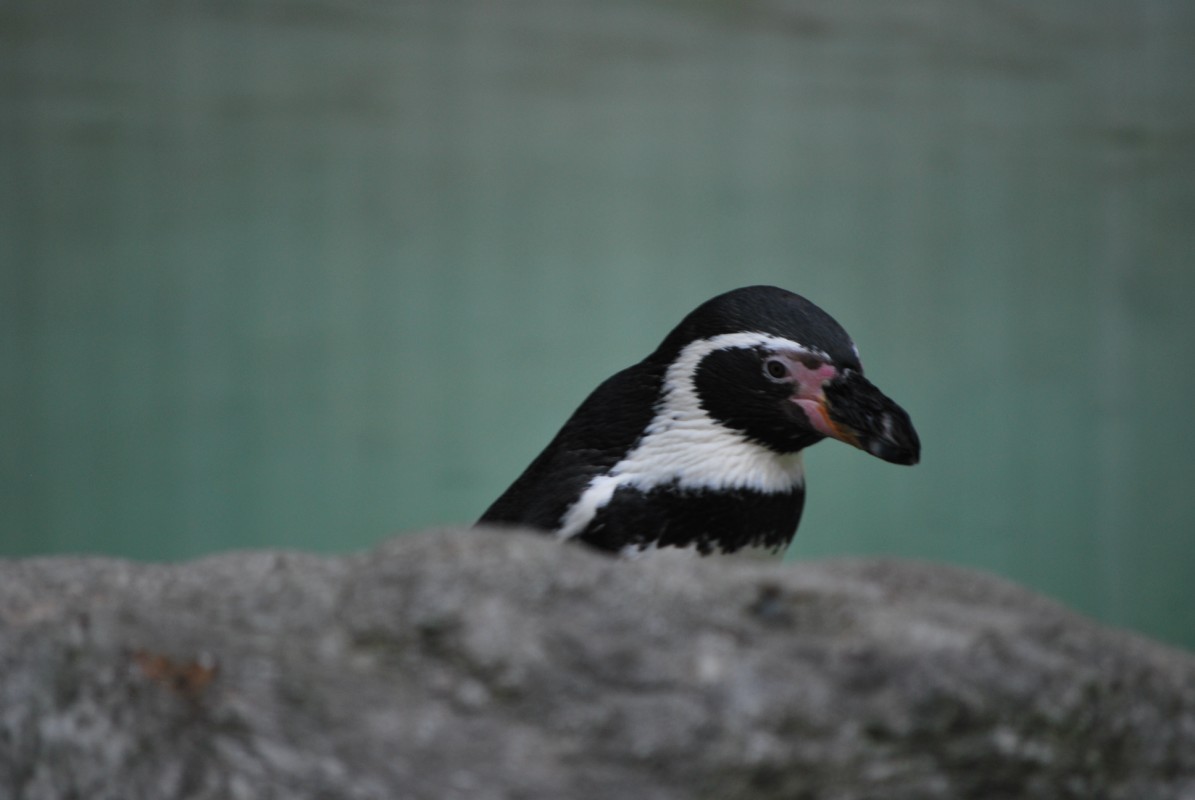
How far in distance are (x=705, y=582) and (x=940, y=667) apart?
0.54ft

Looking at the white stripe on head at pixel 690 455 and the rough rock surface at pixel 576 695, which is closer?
the rough rock surface at pixel 576 695

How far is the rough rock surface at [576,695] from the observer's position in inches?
30.9

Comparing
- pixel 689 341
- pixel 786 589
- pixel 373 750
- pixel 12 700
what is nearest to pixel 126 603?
pixel 12 700

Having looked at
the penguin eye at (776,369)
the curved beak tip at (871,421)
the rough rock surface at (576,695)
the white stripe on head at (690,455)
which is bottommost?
the rough rock surface at (576,695)

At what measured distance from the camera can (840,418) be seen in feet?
4.41

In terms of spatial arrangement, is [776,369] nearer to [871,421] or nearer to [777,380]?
[777,380]

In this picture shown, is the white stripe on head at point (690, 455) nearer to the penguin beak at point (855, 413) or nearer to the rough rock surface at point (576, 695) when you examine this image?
the penguin beak at point (855, 413)

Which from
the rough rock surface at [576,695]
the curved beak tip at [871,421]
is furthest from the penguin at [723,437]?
the rough rock surface at [576,695]

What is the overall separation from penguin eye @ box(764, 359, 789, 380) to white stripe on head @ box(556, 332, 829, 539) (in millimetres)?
17

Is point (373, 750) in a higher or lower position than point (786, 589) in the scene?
lower

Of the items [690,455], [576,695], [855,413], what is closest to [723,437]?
[690,455]

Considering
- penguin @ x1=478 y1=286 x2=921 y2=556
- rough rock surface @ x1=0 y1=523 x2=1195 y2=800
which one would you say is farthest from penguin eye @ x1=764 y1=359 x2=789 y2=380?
rough rock surface @ x1=0 y1=523 x2=1195 y2=800

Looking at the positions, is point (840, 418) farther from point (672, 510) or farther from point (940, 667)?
point (940, 667)

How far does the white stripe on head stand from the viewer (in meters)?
1.38
